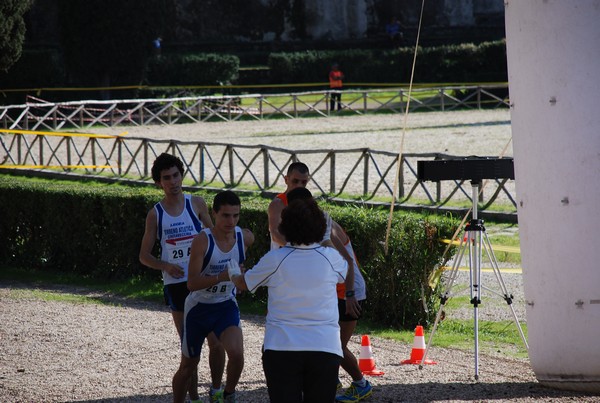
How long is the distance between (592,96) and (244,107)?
87.0ft

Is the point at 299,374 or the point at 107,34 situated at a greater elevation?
the point at 107,34

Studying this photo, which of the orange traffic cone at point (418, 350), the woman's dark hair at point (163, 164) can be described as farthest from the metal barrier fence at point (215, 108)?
the woman's dark hair at point (163, 164)

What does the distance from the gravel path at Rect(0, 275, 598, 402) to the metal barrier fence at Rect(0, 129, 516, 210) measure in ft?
22.0

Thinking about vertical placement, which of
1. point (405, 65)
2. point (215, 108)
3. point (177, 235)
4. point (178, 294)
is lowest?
point (178, 294)

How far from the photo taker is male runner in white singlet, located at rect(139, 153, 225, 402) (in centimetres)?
682

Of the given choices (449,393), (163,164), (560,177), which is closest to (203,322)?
(163,164)

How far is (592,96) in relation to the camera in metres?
6.97

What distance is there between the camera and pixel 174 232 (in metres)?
6.92

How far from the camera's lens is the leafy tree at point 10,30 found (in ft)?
97.9

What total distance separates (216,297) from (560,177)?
2.34 meters

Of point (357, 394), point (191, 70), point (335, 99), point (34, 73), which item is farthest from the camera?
point (191, 70)

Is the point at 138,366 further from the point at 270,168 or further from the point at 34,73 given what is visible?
the point at 34,73

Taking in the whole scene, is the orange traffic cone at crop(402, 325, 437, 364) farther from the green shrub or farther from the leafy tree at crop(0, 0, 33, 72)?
the green shrub

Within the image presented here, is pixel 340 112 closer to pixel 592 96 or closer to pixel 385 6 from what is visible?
pixel 385 6
